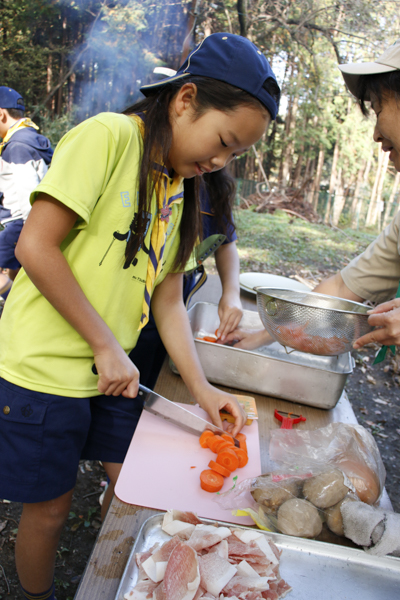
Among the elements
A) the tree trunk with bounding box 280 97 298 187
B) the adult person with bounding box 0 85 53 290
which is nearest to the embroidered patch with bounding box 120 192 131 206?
the adult person with bounding box 0 85 53 290

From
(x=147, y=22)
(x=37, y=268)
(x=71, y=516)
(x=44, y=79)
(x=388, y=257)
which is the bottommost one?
(x=71, y=516)

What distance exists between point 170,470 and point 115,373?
306 mm

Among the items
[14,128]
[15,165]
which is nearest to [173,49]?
[14,128]

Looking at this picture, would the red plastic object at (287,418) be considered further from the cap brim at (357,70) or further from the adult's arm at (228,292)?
the cap brim at (357,70)

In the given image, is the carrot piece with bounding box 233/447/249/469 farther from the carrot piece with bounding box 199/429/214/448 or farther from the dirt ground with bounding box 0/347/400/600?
the dirt ground with bounding box 0/347/400/600

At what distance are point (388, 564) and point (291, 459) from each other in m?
0.37

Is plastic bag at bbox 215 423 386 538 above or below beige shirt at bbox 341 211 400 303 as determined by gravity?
below

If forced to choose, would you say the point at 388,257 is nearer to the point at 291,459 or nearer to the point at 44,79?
the point at 291,459

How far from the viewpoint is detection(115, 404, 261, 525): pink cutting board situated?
1.06 metres

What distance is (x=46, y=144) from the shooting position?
4.17 meters

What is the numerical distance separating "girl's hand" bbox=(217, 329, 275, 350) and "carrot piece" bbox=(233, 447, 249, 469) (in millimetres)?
700

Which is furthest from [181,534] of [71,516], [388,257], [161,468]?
[71,516]

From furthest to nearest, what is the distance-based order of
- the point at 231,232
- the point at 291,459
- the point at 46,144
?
the point at 46,144
the point at 231,232
the point at 291,459

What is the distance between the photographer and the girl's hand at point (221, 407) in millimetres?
1371
